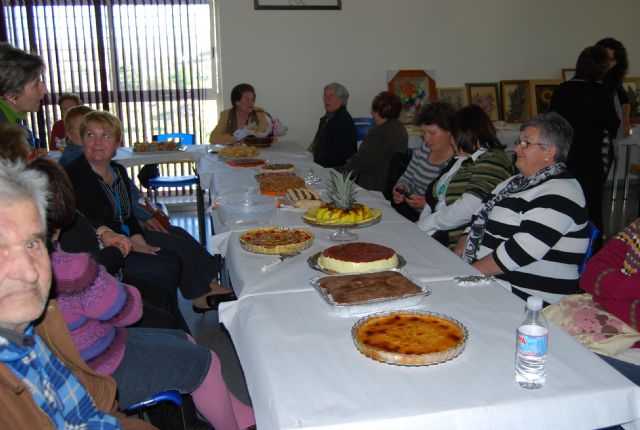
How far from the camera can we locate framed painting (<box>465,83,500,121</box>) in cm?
675

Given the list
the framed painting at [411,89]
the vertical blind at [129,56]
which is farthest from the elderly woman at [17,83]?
the framed painting at [411,89]

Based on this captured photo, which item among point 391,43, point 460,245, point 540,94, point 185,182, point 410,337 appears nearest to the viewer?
point 410,337

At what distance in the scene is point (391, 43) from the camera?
6.55 meters

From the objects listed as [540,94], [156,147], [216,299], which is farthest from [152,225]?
[540,94]

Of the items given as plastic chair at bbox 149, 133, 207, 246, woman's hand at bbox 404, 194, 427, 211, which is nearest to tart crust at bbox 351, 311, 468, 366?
woman's hand at bbox 404, 194, 427, 211

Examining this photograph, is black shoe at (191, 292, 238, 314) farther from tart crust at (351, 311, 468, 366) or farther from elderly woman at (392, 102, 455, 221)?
tart crust at (351, 311, 468, 366)

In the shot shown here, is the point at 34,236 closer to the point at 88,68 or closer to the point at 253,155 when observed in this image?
the point at 253,155

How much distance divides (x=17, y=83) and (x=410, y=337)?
268 cm

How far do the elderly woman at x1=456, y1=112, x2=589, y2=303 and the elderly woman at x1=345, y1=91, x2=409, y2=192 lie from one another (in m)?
2.13

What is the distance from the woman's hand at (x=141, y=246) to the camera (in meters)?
3.16

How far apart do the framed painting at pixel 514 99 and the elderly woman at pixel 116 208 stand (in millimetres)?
4575

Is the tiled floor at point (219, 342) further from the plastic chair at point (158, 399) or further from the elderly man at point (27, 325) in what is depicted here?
the elderly man at point (27, 325)

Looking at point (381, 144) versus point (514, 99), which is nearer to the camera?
point (381, 144)

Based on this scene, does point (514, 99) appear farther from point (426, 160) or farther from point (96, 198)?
point (96, 198)
